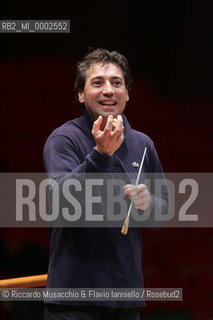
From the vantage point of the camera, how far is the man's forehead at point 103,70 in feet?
3.89

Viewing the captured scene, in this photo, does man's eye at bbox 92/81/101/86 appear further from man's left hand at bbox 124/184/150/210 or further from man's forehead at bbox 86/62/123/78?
man's left hand at bbox 124/184/150/210

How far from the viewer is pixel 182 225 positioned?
2.32m

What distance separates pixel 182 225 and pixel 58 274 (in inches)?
52.2

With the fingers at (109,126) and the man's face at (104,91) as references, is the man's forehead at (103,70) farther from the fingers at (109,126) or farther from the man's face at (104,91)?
the fingers at (109,126)

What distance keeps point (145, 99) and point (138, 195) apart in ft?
4.58

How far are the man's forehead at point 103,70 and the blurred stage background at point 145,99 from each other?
740 millimetres

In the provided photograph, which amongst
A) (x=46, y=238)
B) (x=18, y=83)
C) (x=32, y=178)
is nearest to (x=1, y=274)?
(x=46, y=238)

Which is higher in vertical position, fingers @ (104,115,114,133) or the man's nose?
the man's nose

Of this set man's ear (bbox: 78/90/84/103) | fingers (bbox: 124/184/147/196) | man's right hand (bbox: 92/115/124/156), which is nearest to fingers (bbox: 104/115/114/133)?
man's right hand (bbox: 92/115/124/156)

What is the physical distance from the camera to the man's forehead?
1187 mm

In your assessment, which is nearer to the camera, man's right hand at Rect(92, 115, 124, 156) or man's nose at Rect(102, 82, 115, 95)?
man's right hand at Rect(92, 115, 124, 156)

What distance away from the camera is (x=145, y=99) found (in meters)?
2.43

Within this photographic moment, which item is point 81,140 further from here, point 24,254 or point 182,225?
point 182,225

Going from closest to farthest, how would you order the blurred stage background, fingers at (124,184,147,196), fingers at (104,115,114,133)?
fingers at (104,115,114,133), fingers at (124,184,147,196), the blurred stage background
